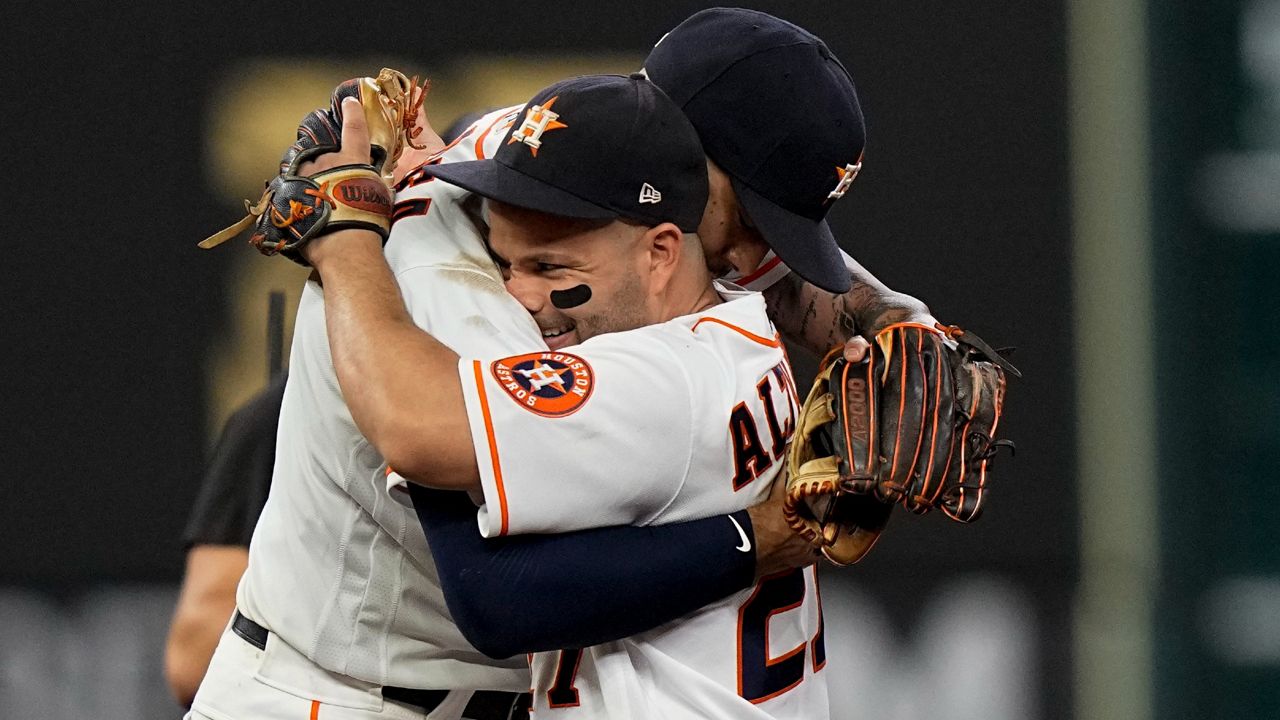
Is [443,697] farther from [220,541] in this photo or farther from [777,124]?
[220,541]

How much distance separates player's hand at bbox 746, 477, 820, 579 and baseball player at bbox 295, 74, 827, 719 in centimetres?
2

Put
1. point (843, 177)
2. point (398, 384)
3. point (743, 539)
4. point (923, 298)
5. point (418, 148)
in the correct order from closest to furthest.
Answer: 1. point (398, 384)
2. point (743, 539)
3. point (843, 177)
4. point (418, 148)
5. point (923, 298)

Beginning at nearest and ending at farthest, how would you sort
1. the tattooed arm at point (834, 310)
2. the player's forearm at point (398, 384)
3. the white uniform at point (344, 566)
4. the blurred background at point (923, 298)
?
the player's forearm at point (398, 384)
the white uniform at point (344, 566)
the tattooed arm at point (834, 310)
the blurred background at point (923, 298)

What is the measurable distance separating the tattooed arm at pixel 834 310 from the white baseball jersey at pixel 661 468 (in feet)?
0.93

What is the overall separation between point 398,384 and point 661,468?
0.25 meters

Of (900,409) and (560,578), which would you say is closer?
(560,578)

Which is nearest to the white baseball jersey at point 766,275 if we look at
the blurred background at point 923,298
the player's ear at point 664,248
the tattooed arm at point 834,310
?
the tattooed arm at point 834,310

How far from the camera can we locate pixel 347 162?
1521 mm

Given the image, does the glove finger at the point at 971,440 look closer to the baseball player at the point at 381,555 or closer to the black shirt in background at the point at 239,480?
the baseball player at the point at 381,555

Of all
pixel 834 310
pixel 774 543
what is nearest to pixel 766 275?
pixel 834 310

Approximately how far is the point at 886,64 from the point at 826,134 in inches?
67.4

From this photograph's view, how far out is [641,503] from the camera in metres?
1.41

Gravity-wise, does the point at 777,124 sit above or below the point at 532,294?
above

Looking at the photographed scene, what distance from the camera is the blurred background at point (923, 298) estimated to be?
10.5ft
